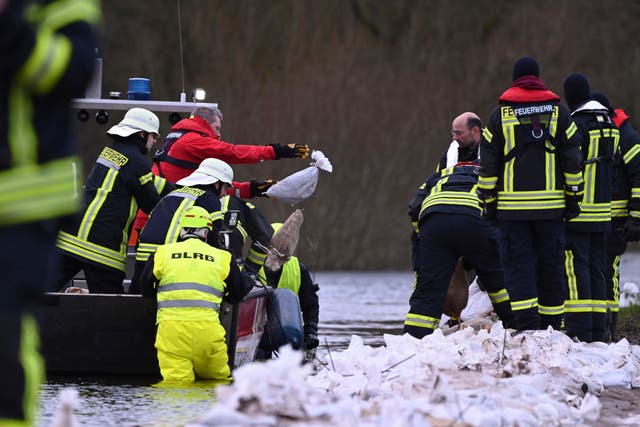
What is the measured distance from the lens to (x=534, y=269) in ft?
29.5

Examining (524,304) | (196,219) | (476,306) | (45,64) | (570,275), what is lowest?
(476,306)

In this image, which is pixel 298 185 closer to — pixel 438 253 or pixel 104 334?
pixel 438 253

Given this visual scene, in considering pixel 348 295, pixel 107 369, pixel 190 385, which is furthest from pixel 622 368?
pixel 348 295

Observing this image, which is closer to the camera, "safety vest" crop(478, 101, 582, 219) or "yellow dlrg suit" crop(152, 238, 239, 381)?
"yellow dlrg suit" crop(152, 238, 239, 381)

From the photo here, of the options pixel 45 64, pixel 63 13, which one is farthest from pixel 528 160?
pixel 45 64

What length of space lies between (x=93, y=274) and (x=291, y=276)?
6.99ft

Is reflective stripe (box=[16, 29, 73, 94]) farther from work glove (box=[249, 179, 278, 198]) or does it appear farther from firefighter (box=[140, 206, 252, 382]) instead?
work glove (box=[249, 179, 278, 198])

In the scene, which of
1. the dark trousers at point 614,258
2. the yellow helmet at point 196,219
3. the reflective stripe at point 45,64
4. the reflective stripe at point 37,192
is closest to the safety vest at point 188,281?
the yellow helmet at point 196,219

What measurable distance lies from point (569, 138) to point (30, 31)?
6357mm

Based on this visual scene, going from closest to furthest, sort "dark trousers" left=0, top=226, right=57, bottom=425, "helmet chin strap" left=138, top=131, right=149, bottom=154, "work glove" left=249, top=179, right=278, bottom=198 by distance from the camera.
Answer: "dark trousers" left=0, top=226, right=57, bottom=425, "helmet chin strap" left=138, top=131, right=149, bottom=154, "work glove" left=249, top=179, right=278, bottom=198

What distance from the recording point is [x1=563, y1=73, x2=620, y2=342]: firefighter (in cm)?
966

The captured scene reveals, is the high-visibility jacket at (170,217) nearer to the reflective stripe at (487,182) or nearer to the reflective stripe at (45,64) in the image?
the reflective stripe at (487,182)

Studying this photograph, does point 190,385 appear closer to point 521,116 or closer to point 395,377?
point 395,377

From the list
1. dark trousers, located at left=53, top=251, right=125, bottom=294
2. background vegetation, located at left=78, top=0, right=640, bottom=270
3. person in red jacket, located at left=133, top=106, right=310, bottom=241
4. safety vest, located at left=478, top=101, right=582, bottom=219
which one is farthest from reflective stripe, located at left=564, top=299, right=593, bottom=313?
background vegetation, located at left=78, top=0, right=640, bottom=270
